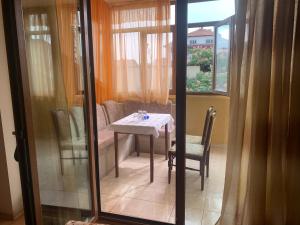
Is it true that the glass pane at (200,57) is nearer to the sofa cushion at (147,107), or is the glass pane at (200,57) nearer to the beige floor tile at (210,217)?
the beige floor tile at (210,217)

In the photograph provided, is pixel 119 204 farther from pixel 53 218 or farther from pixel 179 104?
pixel 179 104

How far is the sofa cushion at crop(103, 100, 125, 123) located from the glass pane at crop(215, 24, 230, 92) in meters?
2.35

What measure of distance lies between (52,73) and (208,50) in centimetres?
129

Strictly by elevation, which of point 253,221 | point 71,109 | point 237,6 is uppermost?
point 237,6

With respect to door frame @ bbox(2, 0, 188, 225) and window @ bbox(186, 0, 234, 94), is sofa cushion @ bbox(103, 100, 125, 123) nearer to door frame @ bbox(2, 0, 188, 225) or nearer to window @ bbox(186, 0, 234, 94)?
door frame @ bbox(2, 0, 188, 225)

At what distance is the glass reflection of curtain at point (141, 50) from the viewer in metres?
4.03

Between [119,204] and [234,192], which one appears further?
[119,204]

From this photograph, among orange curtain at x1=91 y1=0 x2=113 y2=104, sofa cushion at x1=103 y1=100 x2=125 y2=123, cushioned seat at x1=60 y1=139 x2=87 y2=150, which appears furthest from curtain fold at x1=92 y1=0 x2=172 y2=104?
cushioned seat at x1=60 y1=139 x2=87 y2=150

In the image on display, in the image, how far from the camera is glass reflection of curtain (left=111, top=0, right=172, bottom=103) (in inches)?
159

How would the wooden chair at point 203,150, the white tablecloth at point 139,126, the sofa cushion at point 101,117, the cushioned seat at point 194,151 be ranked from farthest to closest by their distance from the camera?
the sofa cushion at point 101,117
the white tablecloth at point 139,126
the cushioned seat at point 194,151
the wooden chair at point 203,150

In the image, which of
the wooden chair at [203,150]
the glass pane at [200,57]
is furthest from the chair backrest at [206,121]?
the glass pane at [200,57]

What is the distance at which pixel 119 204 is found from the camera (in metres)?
2.55

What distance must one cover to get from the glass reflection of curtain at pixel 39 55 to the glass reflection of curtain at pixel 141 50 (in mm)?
2569

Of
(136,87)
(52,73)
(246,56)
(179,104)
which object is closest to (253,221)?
(179,104)
